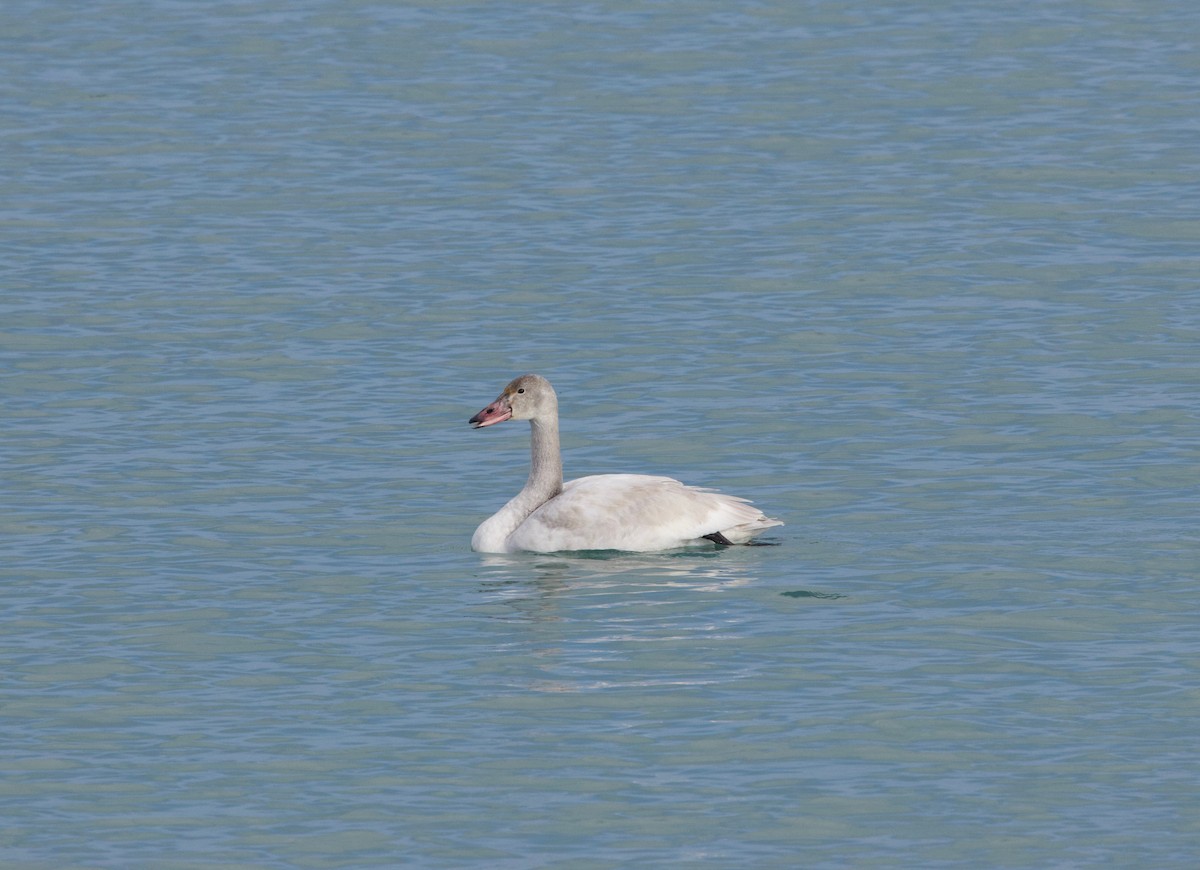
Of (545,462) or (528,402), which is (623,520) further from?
(528,402)

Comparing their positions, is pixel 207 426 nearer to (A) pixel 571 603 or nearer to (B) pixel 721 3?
(A) pixel 571 603

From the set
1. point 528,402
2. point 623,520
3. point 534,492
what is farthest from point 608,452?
point 623,520

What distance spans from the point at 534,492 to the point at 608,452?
3168 mm

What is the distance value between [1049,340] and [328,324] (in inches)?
320

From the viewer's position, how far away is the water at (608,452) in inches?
595

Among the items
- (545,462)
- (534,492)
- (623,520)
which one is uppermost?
(545,462)

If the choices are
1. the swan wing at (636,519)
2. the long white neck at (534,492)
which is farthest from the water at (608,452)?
the long white neck at (534,492)

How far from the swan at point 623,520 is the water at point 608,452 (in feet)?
0.79

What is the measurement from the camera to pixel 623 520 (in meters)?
20.8

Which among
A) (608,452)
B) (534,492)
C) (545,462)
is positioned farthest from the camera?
(608,452)

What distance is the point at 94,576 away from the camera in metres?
20.0

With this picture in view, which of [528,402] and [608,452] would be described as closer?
[528,402]

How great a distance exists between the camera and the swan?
20625 millimetres

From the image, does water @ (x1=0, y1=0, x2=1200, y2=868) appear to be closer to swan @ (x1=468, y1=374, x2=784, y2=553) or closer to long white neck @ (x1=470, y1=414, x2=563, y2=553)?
swan @ (x1=468, y1=374, x2=784, y2=553)
